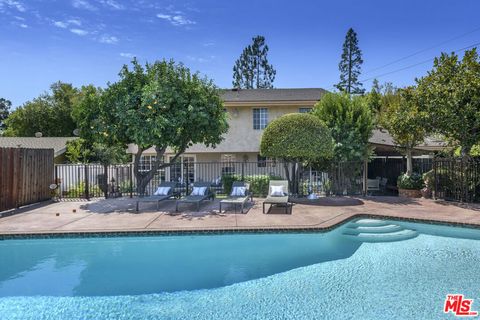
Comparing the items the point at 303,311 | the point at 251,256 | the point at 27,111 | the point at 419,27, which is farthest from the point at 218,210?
the point at 27,111

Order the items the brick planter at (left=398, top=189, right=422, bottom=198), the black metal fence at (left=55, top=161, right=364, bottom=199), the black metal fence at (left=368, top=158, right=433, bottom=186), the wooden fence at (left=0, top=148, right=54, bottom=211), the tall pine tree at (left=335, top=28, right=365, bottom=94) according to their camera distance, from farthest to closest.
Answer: the tall pine tree at (left=335, top=28, right=365, bottom=94), the black metal fence at (left=368, top=158, right=433, bottom=186), the black metal fence at (left=55, top=161, right=364, bottom=199), the brick planter at (left=398, top=189, right=422, bottom=198), the wooden fence at (left=0, top=148, right=54, bottom=211)

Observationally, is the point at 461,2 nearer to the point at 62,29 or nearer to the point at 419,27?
the point at 419,27

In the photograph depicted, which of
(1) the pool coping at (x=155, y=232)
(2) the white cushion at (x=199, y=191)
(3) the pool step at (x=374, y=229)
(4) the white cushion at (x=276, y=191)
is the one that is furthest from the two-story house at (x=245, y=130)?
(1) the pool coping at (x=155, y=232)

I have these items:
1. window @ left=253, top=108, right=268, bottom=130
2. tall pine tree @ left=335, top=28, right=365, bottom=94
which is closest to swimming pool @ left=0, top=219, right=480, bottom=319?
window @ left=253, top=108, right=268, bottom=130

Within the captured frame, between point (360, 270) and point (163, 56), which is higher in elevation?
point (163, 56)

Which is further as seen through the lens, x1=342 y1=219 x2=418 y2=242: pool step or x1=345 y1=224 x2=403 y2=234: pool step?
x1=345 y1=224 x2=403 y2=234: pool step

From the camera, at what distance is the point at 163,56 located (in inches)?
633

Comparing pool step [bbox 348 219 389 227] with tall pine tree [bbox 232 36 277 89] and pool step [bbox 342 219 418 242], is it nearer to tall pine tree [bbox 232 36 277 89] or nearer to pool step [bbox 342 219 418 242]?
pool step [bbox 342 219 418 242]

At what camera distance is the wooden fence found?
13031 mm

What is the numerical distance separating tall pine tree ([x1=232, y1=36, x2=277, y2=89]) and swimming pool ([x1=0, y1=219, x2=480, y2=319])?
41.7m

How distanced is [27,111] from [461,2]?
4488 cm

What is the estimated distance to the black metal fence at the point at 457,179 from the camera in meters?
14.5

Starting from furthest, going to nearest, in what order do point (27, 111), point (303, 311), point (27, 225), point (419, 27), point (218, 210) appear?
point (27, 111)
point (419, 27)
point (218, 210)
point (27, 225)
point (303, 311)

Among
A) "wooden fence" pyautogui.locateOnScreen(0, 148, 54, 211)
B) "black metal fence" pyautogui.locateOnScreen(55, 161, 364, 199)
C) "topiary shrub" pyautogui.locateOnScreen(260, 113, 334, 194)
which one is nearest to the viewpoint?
"wooden fence" pyautogui.locateOnScreen(0, 148, 54, 211)
